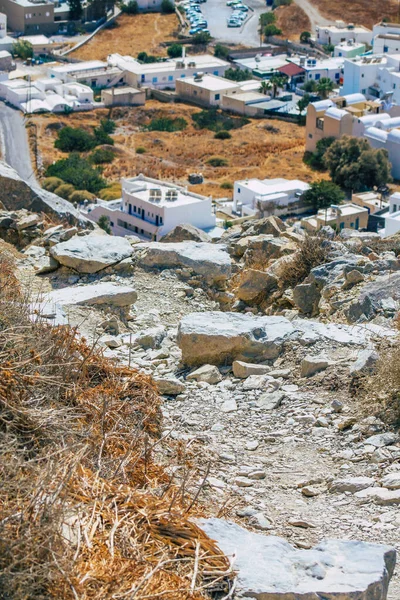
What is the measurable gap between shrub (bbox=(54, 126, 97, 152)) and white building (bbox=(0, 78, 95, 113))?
372 centimetres

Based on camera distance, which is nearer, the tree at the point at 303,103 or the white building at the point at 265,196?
the white building at the point at 265,196

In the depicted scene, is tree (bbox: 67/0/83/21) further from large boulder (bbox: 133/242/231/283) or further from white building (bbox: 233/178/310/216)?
large boulder (bbox: 133/242/231/283)

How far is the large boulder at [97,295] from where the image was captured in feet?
22.7

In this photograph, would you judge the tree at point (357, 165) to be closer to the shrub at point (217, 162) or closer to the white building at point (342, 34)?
the shrub at point (217, 162)

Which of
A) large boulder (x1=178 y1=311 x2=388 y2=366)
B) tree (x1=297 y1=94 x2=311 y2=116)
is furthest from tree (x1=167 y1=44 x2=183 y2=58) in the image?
large boulder (x1=178 y1=311 x2=388 y2=366)

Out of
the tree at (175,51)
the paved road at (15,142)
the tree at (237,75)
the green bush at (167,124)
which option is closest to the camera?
the paved road at (15,142)

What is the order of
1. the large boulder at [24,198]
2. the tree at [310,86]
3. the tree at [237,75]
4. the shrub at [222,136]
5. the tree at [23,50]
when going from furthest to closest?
the tree at [23,50]
the tree at [237,75]
the tree at [310,86]
the shrub at [222,136]
the large boulder at [24,198]

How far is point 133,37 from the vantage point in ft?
174

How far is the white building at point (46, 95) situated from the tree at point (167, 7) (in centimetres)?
1473

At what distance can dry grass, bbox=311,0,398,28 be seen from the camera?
5575cm

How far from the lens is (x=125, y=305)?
707 centimetres

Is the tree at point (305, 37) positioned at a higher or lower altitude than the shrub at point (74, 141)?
higher

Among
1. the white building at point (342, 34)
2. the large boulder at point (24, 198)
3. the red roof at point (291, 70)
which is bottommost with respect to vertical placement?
the red roof at point (291, 70)

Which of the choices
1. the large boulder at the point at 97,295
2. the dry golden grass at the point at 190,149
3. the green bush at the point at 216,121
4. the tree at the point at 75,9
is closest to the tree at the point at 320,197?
the dry golden grass at the point at 190,149
